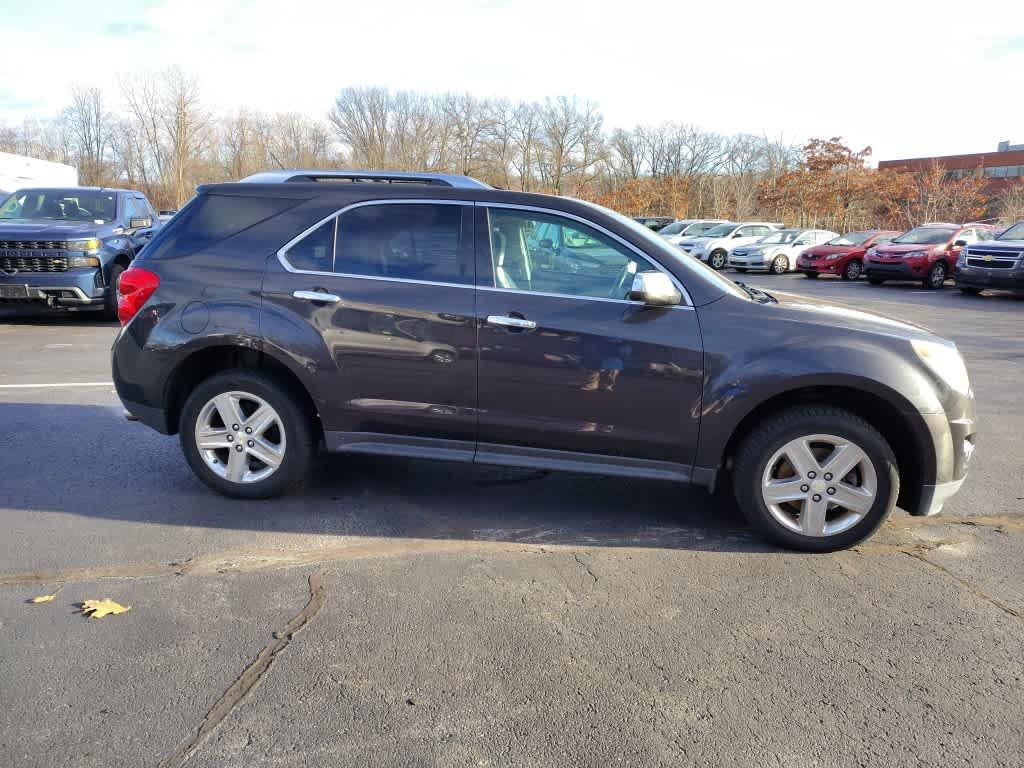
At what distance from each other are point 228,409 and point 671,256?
258cm

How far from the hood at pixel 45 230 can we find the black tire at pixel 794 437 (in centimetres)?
991

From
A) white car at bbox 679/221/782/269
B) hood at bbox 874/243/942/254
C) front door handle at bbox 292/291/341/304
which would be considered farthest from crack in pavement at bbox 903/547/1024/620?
white car at bbox 679/221/782/269

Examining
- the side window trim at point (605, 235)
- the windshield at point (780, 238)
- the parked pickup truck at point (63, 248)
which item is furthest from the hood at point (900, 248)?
the side window trim at point (605, 235)

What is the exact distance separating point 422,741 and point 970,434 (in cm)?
312

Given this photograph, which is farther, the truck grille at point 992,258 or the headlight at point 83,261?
the truck grille at point 992,258

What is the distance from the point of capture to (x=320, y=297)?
412 centimetres

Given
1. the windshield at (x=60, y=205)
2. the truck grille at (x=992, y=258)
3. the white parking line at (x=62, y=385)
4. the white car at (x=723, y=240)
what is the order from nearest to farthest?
1. the white parking line at (x=62, y=385)
2. the windshield at (x=60, y=205)
3. the truck grille at (x=992, y=258)
4. the white car at (x=723, y=240)

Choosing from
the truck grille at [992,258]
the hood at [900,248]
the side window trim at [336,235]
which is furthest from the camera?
the hood at [900,248]

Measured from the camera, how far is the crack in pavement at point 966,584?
133 inches

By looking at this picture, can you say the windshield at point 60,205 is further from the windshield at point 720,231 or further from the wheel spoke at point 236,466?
the windshield at point 720,231

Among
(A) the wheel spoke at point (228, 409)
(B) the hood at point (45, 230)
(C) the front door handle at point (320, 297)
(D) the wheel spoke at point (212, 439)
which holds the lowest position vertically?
(D) the wheel spoke at point (212, 439)

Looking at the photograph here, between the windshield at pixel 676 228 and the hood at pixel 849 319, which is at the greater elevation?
the windshield at pixel 676 228

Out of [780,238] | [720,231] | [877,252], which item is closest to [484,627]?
[877,252]

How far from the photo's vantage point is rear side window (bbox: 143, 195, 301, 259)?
4.34 metres
